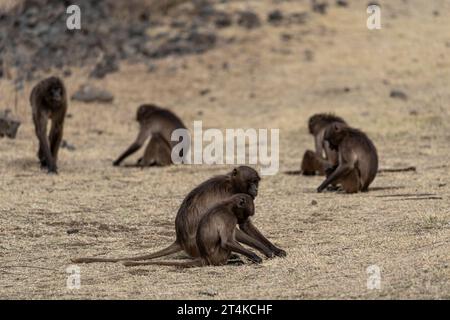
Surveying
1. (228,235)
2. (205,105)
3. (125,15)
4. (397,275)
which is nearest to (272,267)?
(228,235)

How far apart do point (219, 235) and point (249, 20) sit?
806 inches

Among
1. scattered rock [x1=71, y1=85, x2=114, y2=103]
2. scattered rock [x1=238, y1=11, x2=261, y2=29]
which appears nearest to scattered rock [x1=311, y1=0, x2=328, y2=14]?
scattered rock [x1=238, y1=11, x2=261, y2=29]

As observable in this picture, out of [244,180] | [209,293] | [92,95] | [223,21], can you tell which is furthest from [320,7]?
[209,293]

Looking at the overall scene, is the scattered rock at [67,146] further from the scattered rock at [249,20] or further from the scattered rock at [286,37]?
the scattered rock at [249,20]

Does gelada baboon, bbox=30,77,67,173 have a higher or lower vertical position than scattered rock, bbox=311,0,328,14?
lower

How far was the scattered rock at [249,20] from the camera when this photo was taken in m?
28.7

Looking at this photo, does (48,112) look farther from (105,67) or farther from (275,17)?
(275,17)

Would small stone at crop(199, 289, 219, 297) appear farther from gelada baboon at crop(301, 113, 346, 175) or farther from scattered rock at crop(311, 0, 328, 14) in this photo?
scattered rock at crop(311, 0, 328, 14)

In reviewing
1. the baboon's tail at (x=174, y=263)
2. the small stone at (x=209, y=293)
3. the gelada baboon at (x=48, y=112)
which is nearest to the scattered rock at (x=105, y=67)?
the gelada baboon at (x=48, y=112)

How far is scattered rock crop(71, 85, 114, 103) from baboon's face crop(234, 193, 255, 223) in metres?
14.5

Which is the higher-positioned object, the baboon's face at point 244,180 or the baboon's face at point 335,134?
the baboon's face at point 335,134

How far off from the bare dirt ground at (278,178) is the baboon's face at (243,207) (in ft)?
1.74

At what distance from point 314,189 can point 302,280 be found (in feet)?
19.1

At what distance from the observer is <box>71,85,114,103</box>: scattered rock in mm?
A: 23125
